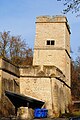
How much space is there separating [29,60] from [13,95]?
2480 centimetres

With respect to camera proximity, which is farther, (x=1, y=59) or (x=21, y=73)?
(x=21, y=73)

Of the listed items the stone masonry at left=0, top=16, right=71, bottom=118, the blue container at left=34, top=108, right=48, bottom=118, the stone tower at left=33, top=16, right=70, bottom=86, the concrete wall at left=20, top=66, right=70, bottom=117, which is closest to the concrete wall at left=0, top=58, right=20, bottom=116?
the stone masonry at left=0, top=16, right=71, bottom=118

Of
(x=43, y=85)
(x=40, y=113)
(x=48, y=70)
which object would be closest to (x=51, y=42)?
(x=48, y=70)

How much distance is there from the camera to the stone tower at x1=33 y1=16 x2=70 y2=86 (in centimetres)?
3888

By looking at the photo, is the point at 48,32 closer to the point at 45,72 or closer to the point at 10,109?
the point at 45,72

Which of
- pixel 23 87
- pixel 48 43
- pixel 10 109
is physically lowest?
pixel 10 109

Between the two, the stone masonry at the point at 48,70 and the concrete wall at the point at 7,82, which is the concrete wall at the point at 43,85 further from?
the concrete wall at the point at 7,82

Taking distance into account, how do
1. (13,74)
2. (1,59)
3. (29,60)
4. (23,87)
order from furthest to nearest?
1. (29,60)
2. (23,87)
3. (13,74)
4. (1,59)

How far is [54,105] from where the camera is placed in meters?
31.5

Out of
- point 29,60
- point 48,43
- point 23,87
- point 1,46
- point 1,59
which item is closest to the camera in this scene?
point 1,59

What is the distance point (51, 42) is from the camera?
39.4 m

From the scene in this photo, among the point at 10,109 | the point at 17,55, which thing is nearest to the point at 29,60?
the point at 17,55

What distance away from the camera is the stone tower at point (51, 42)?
38.9 meters

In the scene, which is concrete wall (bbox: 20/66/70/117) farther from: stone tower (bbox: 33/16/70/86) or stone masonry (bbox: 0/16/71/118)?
stone tower (bbox: 33/16/70/86)
